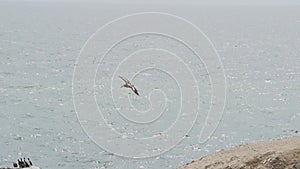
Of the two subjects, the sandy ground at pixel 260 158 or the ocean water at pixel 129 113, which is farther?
the ocean water at pixel 129 113

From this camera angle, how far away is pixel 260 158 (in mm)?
12297

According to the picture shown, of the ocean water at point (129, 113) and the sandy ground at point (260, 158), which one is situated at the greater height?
the ocean water at point (129, 113)

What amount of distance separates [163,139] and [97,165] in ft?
37.7

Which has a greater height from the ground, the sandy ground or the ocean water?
the ocean water

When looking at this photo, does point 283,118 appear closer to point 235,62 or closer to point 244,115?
point 244,115

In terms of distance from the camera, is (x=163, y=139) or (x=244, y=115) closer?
(x=163, y=139)

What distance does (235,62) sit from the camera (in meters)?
157

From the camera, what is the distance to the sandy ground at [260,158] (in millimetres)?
11898

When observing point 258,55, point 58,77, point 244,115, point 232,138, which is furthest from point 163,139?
point 258,55

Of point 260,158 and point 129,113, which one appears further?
point 129,113

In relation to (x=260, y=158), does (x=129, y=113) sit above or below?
above

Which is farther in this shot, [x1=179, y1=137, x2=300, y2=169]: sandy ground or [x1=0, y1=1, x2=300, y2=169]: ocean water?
[x1=0, y1=1, x2=300, y2=169]: ocean water

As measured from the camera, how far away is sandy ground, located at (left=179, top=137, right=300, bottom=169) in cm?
1190

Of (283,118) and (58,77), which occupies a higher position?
(58,77)
